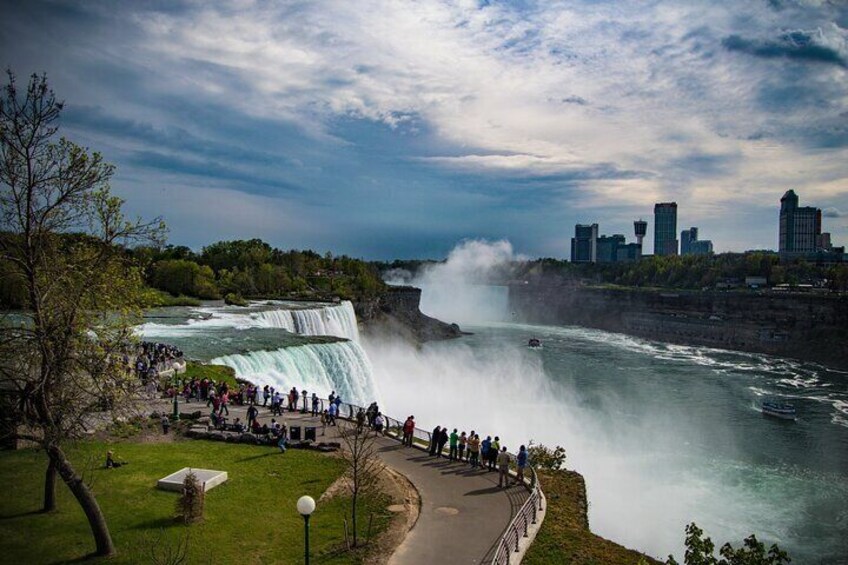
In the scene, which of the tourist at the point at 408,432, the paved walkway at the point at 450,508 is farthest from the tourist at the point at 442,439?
the tourist at the point at 408,432

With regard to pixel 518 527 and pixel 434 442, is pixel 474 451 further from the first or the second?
pixel 518 527

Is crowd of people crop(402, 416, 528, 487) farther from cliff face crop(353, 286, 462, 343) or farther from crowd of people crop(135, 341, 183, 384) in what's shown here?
cliff face crop(353, 286, 462, 343)

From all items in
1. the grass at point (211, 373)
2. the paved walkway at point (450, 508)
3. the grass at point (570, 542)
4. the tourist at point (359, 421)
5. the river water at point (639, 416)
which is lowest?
the river water at point (639, 416)

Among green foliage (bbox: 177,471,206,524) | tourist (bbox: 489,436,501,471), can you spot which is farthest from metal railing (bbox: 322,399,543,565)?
green foliage (bbox: 177,471,206,524)

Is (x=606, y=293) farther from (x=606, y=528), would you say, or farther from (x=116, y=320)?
(x=116, y=320)

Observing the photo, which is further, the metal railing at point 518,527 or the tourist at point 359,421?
the tourist at point 359,421

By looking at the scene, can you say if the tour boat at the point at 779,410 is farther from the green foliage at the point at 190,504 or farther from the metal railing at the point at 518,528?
the green foliage at the point at 190,504
